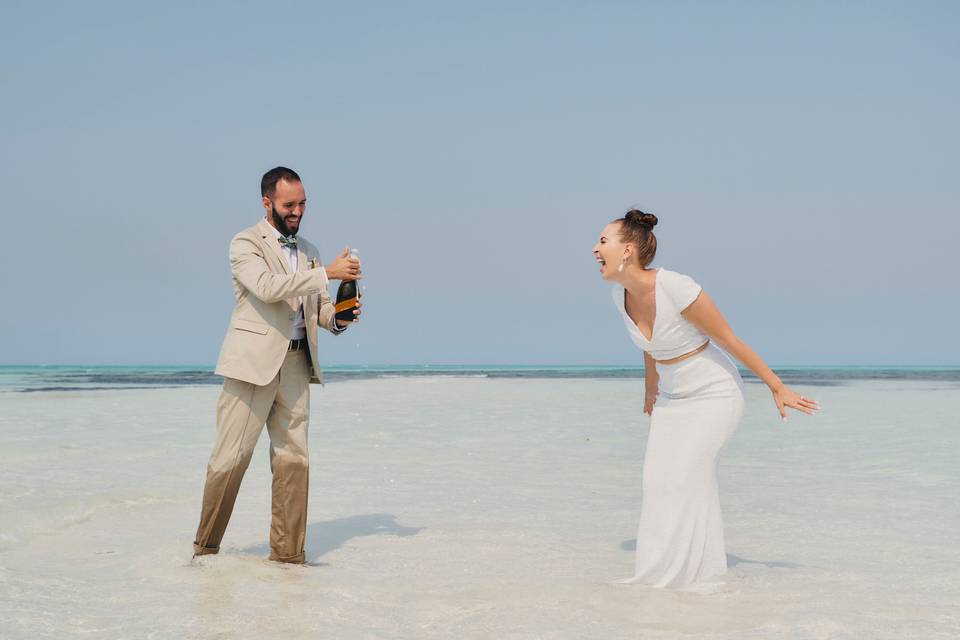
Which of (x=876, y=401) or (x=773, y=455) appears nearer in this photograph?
(x=773, y=455)

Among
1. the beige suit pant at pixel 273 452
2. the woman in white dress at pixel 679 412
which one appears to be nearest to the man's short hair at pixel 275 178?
the beige suit pant at pixel 273 452

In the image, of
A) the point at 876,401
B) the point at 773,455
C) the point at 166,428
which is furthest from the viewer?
the point at 876,401

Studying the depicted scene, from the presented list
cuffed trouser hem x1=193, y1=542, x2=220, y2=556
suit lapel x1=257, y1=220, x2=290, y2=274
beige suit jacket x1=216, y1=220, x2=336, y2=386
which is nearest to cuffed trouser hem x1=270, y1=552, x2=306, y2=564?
cuffed trouser hem x1=193, y1=542, x2=220, y2=556

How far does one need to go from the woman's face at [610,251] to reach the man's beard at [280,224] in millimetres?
1799

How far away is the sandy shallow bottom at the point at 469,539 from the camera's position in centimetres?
373

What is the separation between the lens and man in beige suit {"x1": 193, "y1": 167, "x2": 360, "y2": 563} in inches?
182

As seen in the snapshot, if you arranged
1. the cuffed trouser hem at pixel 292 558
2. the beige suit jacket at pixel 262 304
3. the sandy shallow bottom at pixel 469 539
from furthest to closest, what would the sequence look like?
1. the cuffed trouser hem at pixel 292 558
2. the beige suit jacket at pixel 262 304
3. the sandy shallow bottom at pixel 469 539

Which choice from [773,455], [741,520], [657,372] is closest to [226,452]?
[657,372]

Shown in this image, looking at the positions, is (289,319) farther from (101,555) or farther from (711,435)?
(711,435)

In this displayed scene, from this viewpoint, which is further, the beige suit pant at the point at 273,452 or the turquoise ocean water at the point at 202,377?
the turquoise ocean water at the point at 202,377

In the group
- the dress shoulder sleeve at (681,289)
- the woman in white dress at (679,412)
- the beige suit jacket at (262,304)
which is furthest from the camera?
the beige suit jacket at (262,304)

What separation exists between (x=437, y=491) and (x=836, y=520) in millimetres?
3274

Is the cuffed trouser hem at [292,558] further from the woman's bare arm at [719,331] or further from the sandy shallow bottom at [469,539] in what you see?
the woman's bare arm at [719,331]

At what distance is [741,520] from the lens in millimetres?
6273
